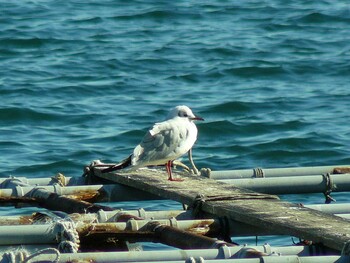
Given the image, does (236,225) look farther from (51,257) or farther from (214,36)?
(214,36)

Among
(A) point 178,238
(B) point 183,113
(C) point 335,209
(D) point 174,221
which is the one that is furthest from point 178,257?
(B) point 183,113

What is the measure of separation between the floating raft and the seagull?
0.11 metres

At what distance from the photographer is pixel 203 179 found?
8.48 metres

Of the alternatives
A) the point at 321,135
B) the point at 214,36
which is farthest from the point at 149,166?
the point at 214,36

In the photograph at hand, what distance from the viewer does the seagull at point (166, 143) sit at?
8500 millimetres

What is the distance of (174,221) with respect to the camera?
7.04 metres

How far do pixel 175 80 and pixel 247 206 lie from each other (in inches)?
421

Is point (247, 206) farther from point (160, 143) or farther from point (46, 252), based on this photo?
point (46, 252)

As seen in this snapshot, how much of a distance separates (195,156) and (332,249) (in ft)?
25.6

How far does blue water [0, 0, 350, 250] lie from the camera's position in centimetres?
1461

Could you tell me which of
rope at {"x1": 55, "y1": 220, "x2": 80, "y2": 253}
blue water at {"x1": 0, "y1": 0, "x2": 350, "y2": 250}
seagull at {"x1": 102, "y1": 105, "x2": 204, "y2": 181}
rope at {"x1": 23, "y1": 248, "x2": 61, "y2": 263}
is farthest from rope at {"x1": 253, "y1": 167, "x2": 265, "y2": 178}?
rope at {"x1": 23, "y1": 248, "x2": 61, "y2": 263}

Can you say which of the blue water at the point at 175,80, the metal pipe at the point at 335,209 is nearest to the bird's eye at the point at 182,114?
the metal pipe at the point at 335,209

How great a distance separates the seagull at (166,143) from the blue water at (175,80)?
263 cm

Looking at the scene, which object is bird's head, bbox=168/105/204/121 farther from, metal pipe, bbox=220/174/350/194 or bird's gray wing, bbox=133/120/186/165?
metal pipe, bbox=220/174/350/194
